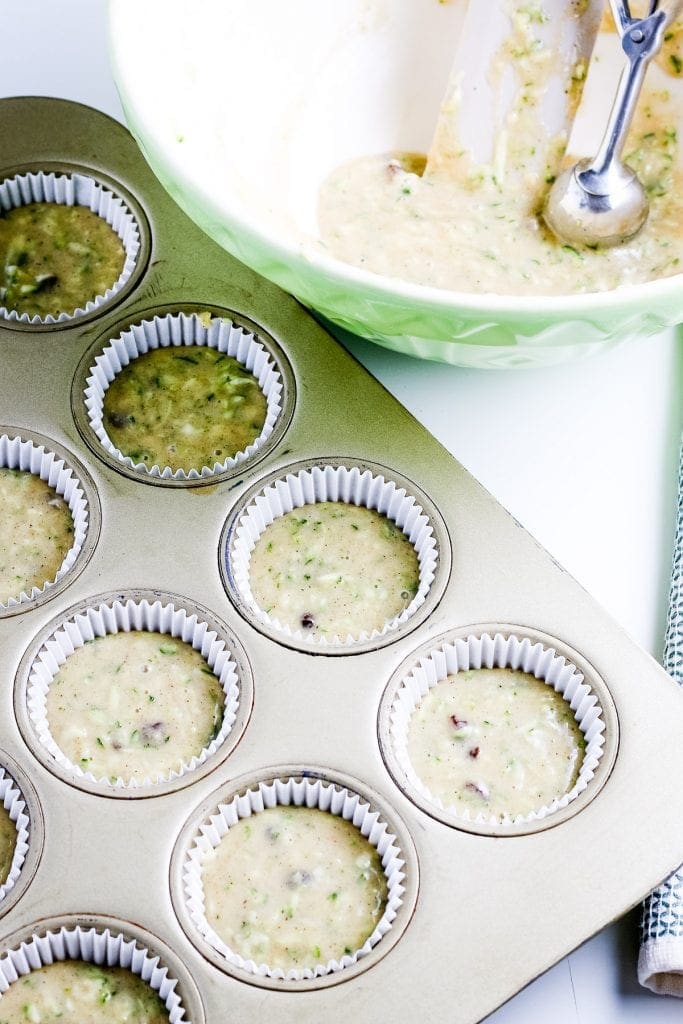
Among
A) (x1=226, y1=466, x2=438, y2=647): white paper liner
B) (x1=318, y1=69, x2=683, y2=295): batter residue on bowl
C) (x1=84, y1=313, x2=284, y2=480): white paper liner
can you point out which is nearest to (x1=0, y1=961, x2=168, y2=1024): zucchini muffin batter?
(x1=226, y1=466, x2=438, y2=647): white paper liner

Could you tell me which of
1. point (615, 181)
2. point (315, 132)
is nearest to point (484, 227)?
point (615, 181)

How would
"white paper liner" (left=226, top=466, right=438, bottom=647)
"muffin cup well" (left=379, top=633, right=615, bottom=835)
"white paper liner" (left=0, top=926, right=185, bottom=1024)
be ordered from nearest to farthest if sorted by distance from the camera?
"white paper liner" (left=0, top=926, right=185, bottom=1024) → "muffin cup well" (left=379, top=633, right=615, bottom=835) → "white paper liner" (left=226, top=466, right=438, bottom=647)

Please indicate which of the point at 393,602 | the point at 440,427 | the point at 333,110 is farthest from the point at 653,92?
the point at 393,602

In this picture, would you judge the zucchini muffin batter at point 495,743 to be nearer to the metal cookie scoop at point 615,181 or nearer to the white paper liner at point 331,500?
the white paper liner at point 331,500

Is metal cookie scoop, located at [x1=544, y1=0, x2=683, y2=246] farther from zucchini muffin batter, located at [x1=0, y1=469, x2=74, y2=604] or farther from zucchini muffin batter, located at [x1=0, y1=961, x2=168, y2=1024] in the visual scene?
zucchini muffin batter, located at [x1=0, y1=961, x2=168, y2=1024]

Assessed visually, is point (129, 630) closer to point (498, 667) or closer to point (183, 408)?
point (183, 408)

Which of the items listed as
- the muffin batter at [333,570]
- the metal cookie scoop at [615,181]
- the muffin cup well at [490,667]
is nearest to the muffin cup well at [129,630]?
the muffin batter at [333,570]
